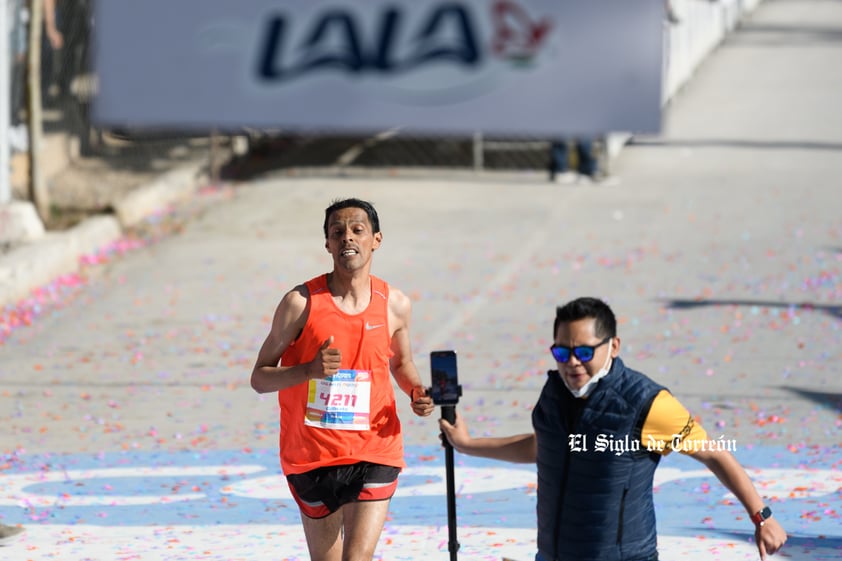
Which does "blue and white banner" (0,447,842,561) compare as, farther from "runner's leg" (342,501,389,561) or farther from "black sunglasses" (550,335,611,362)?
"black sunglasses" (550,335,611,362)

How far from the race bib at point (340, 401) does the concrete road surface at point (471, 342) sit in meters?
2.00

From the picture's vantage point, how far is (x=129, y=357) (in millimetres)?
13195

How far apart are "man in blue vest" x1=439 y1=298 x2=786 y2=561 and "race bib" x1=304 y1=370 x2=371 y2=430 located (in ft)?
3.55

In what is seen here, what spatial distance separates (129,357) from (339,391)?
7152 mm

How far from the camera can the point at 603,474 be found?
5344 millimetres

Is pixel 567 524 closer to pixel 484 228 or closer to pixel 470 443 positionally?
pixel 470 443

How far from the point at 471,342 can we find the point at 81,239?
4.98 metres

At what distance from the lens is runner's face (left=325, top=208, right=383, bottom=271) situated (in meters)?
6.34

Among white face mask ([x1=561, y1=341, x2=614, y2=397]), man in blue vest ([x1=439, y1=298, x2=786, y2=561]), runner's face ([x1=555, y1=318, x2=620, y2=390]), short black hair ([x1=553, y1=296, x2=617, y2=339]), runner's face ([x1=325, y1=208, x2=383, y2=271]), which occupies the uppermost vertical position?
runner's face ([x1=325, y1=208, x2=383, y2=271])

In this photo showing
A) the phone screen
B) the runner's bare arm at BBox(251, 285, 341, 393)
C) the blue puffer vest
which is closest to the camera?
the blue puffer vest

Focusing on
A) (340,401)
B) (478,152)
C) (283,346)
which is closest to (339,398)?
(340,401)

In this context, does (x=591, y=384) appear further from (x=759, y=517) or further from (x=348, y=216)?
(x=348, y=216)

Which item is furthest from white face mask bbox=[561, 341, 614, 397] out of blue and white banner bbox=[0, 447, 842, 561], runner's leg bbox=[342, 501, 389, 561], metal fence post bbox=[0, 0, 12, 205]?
metal fence post bbox=[0, 0, 12, 205]

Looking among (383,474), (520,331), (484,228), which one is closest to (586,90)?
(484,228)
